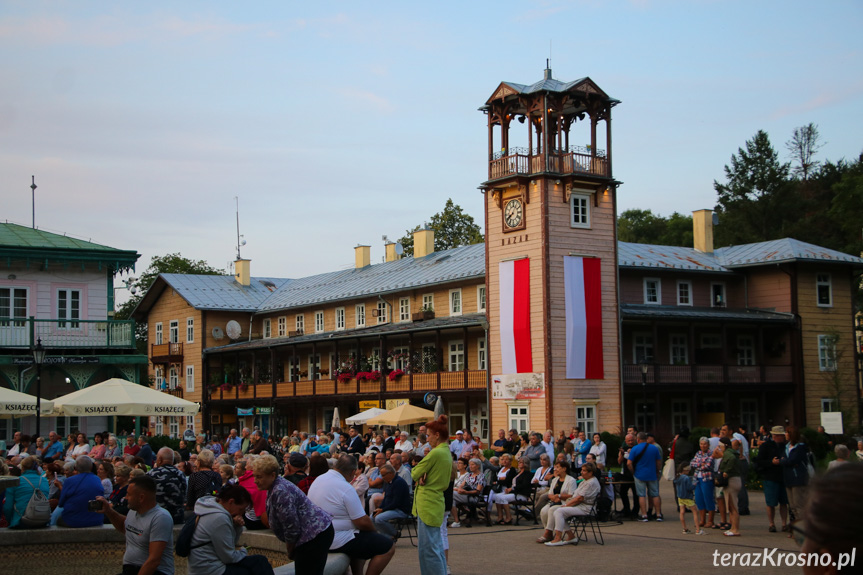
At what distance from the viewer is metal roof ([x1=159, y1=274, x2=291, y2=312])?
5475 cm

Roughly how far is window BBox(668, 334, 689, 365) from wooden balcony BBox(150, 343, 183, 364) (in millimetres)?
28582

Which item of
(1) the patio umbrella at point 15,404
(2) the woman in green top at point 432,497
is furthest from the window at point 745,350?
(2) the woman in green top at point 432,497

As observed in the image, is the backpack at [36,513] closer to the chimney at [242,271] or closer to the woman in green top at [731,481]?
the woman in green top at [731,481]

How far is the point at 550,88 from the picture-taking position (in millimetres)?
34688

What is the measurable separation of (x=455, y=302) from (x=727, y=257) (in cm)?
1337

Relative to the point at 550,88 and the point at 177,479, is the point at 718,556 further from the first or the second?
the point at 550,88

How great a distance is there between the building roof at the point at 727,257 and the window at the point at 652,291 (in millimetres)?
750

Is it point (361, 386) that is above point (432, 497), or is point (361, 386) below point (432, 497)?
above

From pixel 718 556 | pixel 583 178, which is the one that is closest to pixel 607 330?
pixel 583 178

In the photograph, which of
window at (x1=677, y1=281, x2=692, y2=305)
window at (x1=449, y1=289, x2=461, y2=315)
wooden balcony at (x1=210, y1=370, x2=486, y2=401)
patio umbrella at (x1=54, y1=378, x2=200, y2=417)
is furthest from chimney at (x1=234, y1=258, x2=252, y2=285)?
patio umbrella at (x1=54, y1=378, x2=200, y2=417)

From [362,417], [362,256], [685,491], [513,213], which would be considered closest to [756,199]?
[362,256]

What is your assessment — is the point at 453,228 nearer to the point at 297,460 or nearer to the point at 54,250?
the point at 54,250

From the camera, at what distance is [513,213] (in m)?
35.9

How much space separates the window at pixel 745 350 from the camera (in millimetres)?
42938
